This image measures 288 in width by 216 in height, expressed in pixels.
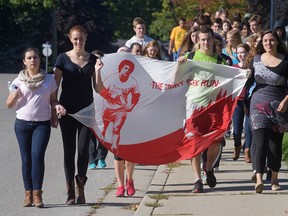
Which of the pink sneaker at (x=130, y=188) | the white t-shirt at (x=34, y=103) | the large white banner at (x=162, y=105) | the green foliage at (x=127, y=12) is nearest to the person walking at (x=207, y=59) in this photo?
the large white banner at (x=162, y=105)

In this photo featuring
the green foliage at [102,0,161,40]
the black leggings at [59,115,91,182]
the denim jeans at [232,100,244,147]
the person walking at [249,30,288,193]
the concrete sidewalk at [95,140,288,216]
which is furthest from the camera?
the green foliage at [102,0,161,40]

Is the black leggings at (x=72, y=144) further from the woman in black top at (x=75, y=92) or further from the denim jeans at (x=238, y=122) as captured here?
the denim jeans at (x=238, y=122)

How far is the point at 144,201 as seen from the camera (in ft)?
31.8

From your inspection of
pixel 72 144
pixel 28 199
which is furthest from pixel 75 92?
pixel 28 199

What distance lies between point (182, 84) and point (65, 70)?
1.53 meters

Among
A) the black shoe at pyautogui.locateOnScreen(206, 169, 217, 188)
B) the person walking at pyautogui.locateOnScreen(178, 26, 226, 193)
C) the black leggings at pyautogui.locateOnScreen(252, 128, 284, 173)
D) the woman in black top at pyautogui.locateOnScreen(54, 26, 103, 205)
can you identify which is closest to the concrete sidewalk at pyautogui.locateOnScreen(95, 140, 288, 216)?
the black shoe at pyautogui.locateOnScreen(206, 169, 217, 188)

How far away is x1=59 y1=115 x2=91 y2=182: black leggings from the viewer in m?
9.82

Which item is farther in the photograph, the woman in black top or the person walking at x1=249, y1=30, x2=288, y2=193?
the person walking at x1=249, y1=30, x2=288, y2=193

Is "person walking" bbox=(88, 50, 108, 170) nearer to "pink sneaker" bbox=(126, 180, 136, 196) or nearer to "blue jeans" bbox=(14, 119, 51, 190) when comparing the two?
"pink sneaker" bbox=(126, 180, 136, 196)

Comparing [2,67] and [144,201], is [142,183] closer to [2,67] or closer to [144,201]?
[144,201]

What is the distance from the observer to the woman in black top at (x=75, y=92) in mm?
9758

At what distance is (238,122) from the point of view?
13164 millimetres

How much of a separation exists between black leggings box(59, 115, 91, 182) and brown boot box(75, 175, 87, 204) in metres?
0.05

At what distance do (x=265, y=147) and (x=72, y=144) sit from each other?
2.12 m
